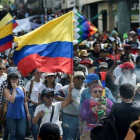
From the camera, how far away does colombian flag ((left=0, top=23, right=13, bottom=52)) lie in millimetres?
11099

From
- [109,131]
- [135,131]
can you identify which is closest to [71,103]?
[109,131]

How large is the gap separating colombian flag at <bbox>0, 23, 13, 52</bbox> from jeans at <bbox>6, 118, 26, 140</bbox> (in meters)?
3.06

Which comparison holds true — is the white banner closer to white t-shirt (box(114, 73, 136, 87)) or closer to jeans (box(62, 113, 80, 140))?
white t-shirt (box(114, 73, 136, 87))

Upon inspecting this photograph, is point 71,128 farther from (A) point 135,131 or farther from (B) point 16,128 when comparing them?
(A) point 135,131

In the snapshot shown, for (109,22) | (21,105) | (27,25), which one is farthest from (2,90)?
(109,22)

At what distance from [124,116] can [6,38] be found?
6.01 m

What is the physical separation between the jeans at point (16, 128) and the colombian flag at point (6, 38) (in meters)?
3.06

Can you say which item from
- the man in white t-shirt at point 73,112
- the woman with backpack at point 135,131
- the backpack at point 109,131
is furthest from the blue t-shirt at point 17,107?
the woman with backpack at point 135,131

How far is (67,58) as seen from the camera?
7867mm

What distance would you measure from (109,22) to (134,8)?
13.5ft

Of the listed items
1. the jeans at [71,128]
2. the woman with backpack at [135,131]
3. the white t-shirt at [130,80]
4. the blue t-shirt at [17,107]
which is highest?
the woman with backpack at [135,131]

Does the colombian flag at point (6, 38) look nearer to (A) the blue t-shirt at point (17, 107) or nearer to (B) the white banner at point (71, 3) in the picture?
(A) the blue t-shirt at point (17, 107)

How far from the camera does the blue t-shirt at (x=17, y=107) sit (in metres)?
8.23

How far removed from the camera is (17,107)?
27.2 ft
